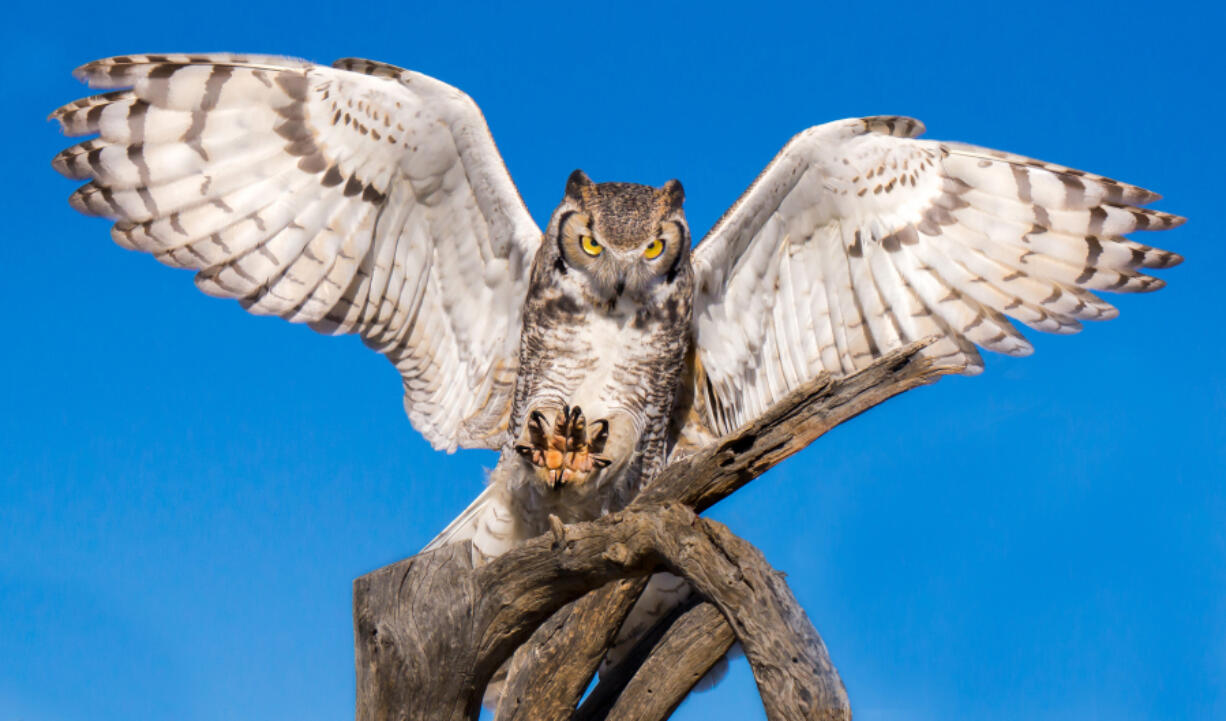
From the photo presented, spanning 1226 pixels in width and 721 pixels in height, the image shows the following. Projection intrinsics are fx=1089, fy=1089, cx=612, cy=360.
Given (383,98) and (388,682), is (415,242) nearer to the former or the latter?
(383,98)

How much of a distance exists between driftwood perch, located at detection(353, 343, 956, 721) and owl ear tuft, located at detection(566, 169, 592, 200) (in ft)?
5.41

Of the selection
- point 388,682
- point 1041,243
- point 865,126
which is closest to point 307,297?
point 388,682

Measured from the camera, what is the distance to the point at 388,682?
12.7 feet

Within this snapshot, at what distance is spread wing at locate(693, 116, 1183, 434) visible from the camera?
4.86m

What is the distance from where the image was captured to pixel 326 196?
4.95m

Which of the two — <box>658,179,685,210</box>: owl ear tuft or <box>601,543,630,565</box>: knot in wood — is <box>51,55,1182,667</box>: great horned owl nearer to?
<box>658,179,685,210</box>: owl ear tuft

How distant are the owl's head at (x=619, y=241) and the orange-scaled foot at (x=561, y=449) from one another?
1.95 feet

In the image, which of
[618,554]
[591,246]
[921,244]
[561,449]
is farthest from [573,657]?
[921,244]

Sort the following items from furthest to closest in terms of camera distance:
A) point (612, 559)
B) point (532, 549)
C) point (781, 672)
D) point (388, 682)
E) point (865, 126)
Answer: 1. point (865, 126)
2. point (388, 682)
3. point (532, 549)
4. point (612, 559)
5. point (781, 672)

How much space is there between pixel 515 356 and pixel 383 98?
1.38 metres

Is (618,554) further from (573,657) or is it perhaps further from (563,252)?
(563,252)

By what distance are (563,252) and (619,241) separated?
10.7 inches

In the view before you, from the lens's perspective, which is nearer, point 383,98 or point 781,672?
point 781,672

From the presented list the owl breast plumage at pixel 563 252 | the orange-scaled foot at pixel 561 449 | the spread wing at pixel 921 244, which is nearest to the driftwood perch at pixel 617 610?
the orange-scaled foot at pixel 561 449
